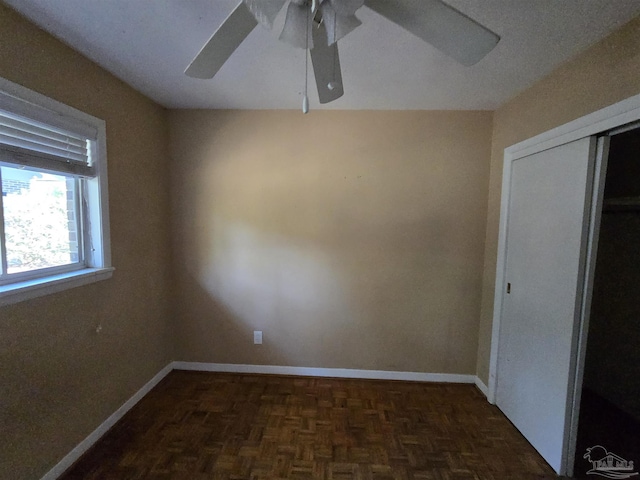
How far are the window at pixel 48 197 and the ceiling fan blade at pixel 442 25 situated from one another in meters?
1.68

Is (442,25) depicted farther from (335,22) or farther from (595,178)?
(595,178)

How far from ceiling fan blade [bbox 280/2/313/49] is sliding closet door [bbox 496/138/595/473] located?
1543 mm

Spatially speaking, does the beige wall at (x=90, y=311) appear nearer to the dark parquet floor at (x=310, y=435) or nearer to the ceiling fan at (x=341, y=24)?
the dark parquet floor at (x=310, y=435)

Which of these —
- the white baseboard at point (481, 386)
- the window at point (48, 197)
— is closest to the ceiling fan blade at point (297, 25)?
the window at point (48, 197)

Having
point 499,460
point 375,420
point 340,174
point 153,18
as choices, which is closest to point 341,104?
point 340,174

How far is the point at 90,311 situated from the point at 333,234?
180 cm

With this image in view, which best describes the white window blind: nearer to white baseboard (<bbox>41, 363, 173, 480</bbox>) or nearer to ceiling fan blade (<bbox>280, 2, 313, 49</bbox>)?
ceiling fan blade (<bbox>280, 2, 313, 49</bbox>)

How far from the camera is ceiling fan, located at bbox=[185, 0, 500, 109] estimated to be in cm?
89

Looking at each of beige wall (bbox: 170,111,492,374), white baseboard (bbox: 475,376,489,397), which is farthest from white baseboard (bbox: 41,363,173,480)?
white baseboard (bbox: 475,376,489,397)

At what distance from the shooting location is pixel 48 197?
166cm

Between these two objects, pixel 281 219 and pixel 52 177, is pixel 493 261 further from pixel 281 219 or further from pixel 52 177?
pixel 52 177

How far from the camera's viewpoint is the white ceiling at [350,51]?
4.28ft

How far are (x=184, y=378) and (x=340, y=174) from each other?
2282 millimetres

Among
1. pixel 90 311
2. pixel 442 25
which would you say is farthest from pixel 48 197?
pixel 442 25
